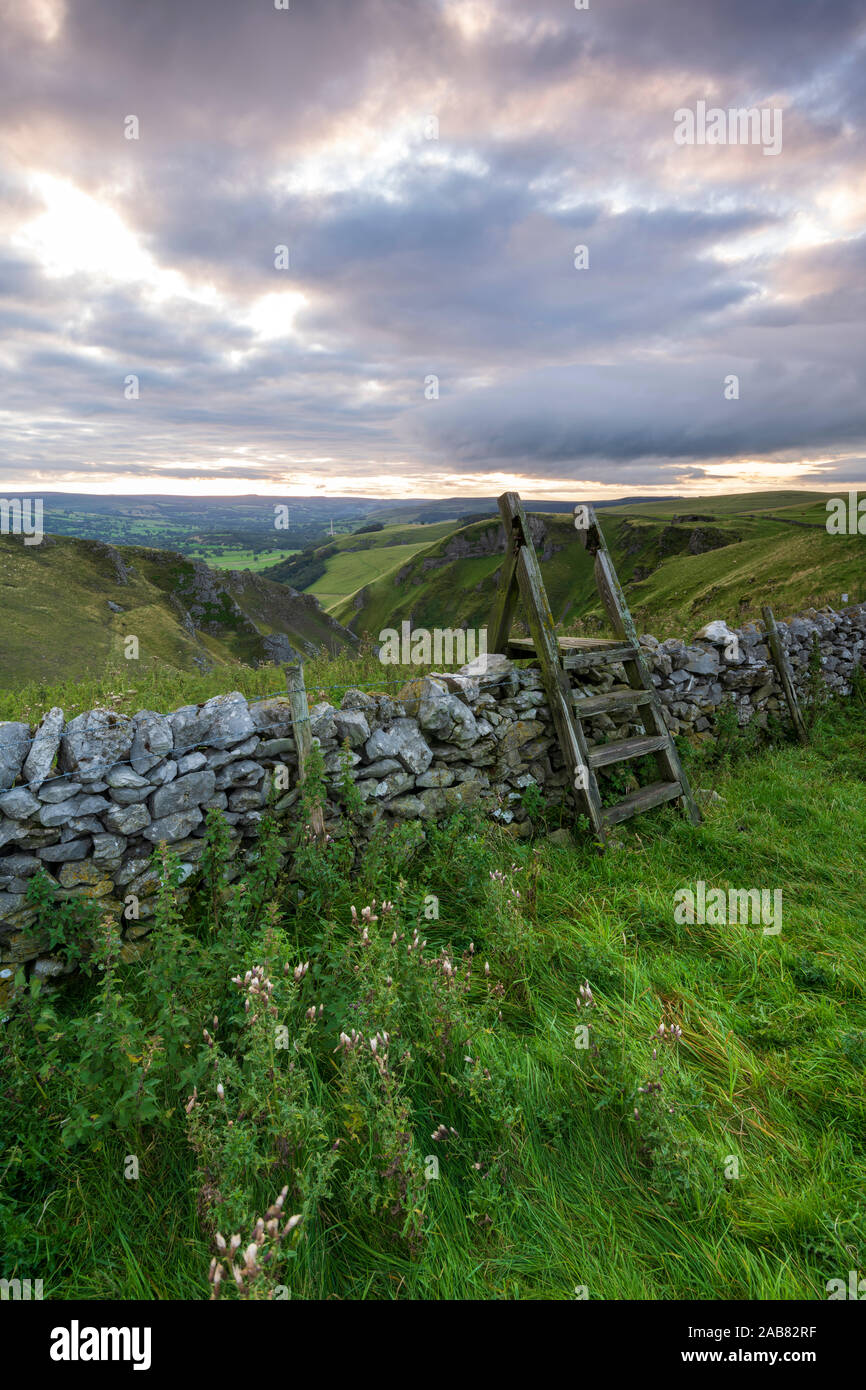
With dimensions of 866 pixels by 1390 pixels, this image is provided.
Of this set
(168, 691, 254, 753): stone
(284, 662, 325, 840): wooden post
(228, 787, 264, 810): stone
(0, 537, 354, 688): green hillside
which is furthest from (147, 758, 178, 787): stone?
(0, 537, 354, 688): green hillside

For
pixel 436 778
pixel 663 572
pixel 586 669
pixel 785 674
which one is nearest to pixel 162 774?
pixel 436 778

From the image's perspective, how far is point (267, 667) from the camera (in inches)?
328

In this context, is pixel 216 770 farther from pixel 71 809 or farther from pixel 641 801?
pixel 641 801

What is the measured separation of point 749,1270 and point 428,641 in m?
6.21

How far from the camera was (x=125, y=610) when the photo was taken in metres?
57.1

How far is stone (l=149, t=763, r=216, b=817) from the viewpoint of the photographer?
4492 mm

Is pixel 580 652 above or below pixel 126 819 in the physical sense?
above

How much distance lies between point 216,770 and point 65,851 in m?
1.20

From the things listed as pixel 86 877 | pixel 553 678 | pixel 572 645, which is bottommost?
pixel 86 877

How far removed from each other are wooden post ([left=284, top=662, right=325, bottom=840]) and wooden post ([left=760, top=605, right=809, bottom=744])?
865cm

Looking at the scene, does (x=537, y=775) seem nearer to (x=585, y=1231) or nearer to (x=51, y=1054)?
(x=585, y=1231)

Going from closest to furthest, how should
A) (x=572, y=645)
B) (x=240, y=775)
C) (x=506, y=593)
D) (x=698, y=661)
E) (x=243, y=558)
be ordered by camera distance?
1. (x=240, y=775)
2. (x=506, y=593)
3. (x=572, y=645)
4. (x=698, y=661)
5. (x=243, y=558)

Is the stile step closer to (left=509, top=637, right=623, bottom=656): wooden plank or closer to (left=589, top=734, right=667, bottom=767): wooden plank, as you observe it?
(left=509, top=637, right=623, bottom=656): wooden plank
